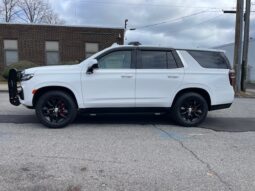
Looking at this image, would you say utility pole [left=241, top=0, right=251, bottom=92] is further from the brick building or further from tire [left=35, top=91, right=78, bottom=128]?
tire [left=35, top=91, right=78, bottom=128]

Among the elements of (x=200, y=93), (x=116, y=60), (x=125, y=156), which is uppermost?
(x=116, y=60)

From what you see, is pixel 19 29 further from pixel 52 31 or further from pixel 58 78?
pixel 58 78

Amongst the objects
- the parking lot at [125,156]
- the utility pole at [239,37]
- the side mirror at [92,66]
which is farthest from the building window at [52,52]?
the side mirror at [92,66]

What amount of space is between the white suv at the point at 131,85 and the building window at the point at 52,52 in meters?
17.0

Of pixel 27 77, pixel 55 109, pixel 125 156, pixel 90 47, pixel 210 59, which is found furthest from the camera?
pixel 90 47

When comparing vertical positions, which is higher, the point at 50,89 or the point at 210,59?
the point at 210,59

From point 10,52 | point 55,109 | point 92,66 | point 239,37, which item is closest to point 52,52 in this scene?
point 10,52

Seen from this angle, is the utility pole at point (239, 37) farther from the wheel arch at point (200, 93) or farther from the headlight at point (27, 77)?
the headlight at point (27, 77)

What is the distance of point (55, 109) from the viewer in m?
7.54

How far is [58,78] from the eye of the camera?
7391mm

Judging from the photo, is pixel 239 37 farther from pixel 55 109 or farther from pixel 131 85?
pixel 55 109

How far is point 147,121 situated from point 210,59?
2208 millimetres

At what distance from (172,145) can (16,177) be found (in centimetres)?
296

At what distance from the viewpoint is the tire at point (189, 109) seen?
801cm
